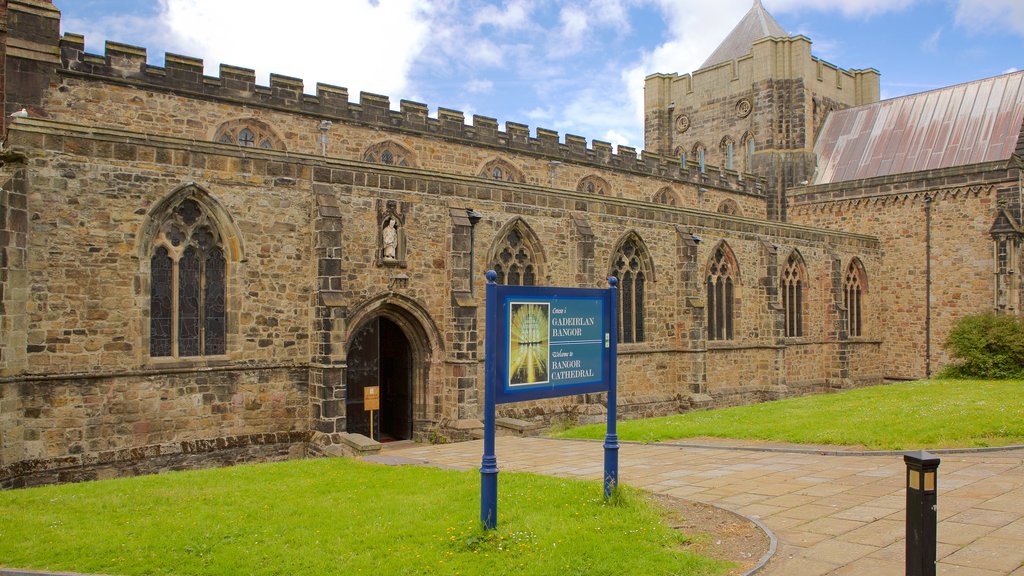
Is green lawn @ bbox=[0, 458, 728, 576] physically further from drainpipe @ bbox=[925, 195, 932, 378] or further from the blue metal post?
drainpipe @ bbox=[925, 195, 932, 378]

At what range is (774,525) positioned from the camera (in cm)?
789

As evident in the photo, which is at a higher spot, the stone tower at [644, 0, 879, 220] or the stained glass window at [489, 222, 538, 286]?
the stone tower at [644, 0, 879, 220]

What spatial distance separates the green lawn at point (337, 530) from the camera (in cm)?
667

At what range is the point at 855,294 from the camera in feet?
99.1

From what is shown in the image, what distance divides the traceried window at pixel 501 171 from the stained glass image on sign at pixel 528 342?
55.2 feet

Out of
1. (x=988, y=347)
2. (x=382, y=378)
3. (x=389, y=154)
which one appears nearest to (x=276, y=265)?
(x=382, y=378)

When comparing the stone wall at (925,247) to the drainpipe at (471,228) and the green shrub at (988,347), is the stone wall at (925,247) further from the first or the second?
the drainpipe at (471,228)

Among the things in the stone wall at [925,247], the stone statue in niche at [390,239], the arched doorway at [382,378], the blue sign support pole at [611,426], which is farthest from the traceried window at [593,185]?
the blue sign support pole at [611,426]

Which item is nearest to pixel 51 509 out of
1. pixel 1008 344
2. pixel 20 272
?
pixel 20 272

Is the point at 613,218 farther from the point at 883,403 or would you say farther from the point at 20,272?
the point at 20,272

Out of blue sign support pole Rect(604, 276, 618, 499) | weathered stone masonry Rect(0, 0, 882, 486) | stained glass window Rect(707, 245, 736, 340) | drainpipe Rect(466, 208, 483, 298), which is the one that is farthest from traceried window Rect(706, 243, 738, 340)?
blue sign support pole Rect(604, 276, 618, 499)

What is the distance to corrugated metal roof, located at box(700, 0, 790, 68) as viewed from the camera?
40844 millimetres

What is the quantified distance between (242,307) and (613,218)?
9.83 meters

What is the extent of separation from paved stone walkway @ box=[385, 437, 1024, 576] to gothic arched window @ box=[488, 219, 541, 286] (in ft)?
15.5
